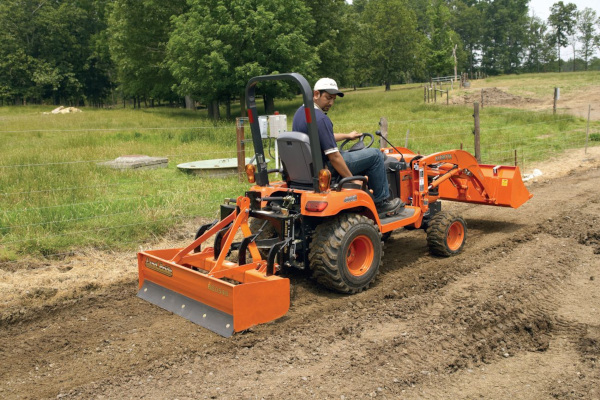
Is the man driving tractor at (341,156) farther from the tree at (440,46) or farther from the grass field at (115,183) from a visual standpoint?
the tree at (440,46)

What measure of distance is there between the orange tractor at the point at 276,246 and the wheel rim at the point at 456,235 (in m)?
0.74

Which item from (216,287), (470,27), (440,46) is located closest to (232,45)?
(216,287)

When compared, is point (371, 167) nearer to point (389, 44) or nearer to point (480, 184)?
point (480, 184)

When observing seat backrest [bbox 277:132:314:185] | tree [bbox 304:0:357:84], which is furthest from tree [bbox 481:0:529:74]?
seat backrest [bbox 277:132:314:185]

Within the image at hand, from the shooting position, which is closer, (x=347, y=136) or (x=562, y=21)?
(x=347, y=136)

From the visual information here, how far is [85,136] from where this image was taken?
17.4 m

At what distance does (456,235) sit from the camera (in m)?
6.98

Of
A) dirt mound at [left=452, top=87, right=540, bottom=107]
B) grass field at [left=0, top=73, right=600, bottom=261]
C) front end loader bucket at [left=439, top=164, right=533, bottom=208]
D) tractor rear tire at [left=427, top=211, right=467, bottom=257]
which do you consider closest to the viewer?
tractor rear tire at [left=427, top=211, right=467, bottom=257]

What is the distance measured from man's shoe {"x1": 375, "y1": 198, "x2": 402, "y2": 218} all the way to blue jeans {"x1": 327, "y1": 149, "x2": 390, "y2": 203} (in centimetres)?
14

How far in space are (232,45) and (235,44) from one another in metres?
0.20

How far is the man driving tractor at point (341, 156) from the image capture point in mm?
5414

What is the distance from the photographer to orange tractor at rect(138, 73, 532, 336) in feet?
15.8

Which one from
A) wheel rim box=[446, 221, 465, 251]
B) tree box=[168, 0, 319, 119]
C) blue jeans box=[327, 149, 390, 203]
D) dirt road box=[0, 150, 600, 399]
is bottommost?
dirt road box=[0, 150, 600, 399]

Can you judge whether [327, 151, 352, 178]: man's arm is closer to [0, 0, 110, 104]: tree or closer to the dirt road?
the dirt road
